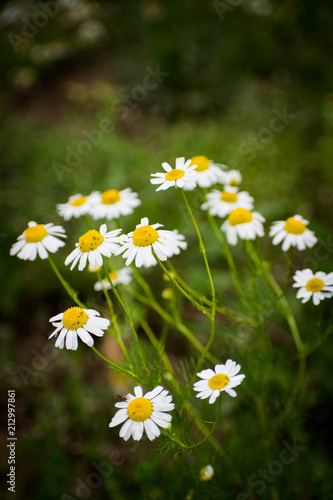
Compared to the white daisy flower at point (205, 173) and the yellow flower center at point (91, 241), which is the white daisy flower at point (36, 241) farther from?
the white daisy flower at point (205, 173)

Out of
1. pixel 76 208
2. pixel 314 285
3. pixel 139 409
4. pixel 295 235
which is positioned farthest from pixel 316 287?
pixel 76 208

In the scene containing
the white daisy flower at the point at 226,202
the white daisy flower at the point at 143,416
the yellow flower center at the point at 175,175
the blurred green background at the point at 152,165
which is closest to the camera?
the white daisy flower at the point at 143,416

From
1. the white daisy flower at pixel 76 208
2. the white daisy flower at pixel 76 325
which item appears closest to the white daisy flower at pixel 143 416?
the white daisy flower at pixel 76 325

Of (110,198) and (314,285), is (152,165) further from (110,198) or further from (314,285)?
(314,285)

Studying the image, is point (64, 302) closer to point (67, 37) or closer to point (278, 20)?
point (278, 20)

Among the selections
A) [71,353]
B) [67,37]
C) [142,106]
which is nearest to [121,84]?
[142,106]

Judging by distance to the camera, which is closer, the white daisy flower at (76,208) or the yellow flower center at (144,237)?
the yellow flower center at (144,237)

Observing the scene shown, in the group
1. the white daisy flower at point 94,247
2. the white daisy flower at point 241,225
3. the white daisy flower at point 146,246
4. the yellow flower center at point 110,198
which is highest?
the white daisy flower at point 146,246
